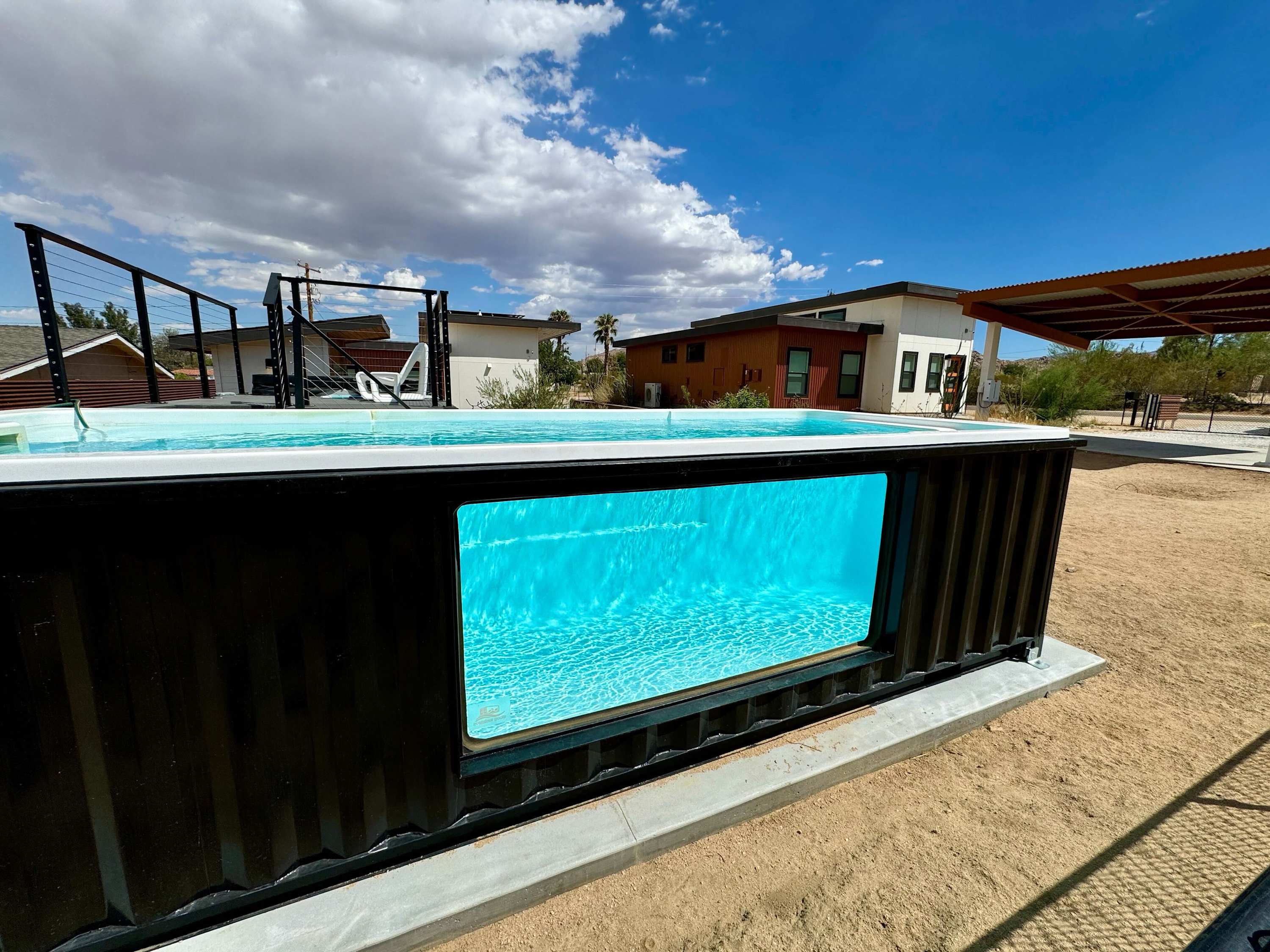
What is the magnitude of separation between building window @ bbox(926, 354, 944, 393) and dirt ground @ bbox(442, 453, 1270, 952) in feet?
56.0

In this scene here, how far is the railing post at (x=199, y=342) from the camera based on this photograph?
675 cm

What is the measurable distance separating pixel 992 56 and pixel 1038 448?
10620mm

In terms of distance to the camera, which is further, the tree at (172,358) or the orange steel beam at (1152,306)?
the tree at (172,358)

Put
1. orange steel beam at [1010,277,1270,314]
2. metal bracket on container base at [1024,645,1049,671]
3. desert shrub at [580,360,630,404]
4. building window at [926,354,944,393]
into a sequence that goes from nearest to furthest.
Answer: metal bracket on container base at [1024,645,1049,671], orange steel beam at [1010,277,1270,314], building window at [926,354,944,393], desert shrub at [580,360,630,404]

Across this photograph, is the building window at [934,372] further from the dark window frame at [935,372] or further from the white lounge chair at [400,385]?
the white lounge chair at [400,385]

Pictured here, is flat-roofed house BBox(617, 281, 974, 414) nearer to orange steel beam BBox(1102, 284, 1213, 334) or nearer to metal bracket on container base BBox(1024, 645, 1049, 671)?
orange steel beam BBox(1102, 284, 1213, 334)

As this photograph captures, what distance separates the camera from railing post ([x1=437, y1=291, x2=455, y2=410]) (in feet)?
24.0

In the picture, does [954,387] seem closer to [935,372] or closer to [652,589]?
[935,372]

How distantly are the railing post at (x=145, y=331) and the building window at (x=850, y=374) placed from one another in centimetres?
1753

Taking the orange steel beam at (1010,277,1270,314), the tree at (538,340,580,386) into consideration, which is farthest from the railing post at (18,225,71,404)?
the tree at (538,340,580,386)

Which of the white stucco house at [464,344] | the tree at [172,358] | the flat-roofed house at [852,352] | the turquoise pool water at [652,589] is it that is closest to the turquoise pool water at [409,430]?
the turquoise pool water at [652,589]

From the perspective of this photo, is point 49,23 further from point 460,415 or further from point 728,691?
point 728,691

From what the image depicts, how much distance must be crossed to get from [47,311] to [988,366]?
19256 mm

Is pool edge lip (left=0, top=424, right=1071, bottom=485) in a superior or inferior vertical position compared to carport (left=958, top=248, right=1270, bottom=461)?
inferior
